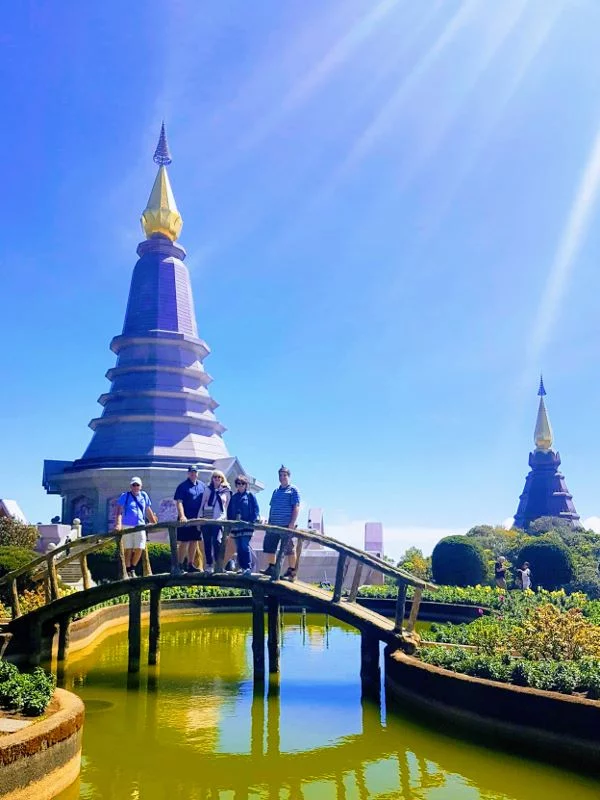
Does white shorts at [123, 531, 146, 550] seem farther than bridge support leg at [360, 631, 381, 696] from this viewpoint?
Yes

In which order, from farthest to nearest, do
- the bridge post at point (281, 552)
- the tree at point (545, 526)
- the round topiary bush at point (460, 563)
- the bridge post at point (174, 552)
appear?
the tree at point (545, 526)
the round topiary bush at point (460, 563)
the bridge post at point (174, 552)
the bridge post at point (281, 552)

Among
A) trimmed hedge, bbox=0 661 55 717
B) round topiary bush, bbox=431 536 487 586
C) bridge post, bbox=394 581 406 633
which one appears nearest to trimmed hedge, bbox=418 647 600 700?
bridge post, bbox=394 581 406 633

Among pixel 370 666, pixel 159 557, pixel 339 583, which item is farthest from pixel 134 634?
pixel 159 557

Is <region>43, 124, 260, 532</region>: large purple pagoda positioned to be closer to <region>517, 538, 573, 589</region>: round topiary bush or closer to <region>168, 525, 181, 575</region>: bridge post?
<region>517, 538, 573, 589</region>: round topiary bush

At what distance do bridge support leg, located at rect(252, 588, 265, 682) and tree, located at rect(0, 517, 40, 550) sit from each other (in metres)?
14.4

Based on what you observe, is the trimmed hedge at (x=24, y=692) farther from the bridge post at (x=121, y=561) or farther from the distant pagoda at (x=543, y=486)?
the distant pagoda at (x=543, y=486)

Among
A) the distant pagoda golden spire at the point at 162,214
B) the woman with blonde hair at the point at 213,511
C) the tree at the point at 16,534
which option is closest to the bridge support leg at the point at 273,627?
the woman with blonde hair at the point at 213,511

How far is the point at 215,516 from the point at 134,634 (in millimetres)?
2601

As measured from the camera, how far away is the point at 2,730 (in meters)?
6.70

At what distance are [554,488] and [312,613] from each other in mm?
48500

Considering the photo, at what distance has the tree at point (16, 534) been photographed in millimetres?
24795

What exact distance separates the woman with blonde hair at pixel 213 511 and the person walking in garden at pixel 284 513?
94 cm

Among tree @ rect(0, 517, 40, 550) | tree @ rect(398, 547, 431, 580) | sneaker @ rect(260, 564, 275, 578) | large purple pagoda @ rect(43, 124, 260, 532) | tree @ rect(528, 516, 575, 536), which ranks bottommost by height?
tree @ rect(398, 547, 431, 580)

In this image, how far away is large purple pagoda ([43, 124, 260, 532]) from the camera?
37.5 meters
